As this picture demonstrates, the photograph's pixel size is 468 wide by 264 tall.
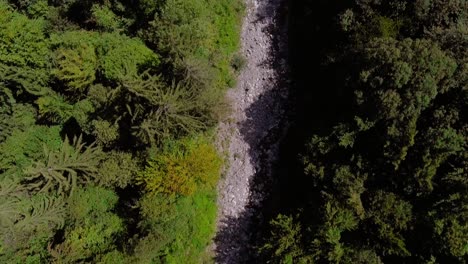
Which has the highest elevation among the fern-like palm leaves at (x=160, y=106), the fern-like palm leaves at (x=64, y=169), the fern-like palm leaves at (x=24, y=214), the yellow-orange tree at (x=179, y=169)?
the fern-like palm leaves at (x=160, y=106)

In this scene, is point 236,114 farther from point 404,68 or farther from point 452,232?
point 452,232

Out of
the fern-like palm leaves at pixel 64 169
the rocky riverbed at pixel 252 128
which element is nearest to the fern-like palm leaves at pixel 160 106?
the fern-like palm leaves at pixel 64 169

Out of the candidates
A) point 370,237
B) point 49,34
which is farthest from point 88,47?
point 370,237

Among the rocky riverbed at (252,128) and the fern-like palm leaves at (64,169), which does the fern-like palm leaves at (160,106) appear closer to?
the fern-like palm leaves at (64,169)

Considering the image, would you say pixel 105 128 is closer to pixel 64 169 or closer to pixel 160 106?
pixel 64 169

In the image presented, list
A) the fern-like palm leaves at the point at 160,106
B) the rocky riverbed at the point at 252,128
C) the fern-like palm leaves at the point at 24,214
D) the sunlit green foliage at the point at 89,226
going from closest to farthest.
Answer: the fern-like palm leaves at the point at 160,106, the fern-like palm leaves at the point at 24,214, the sunlit green foliage at the point at 89,226, the rocky riverbed at the point at 252,128

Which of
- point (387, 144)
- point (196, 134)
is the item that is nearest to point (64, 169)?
point (196, 134)
